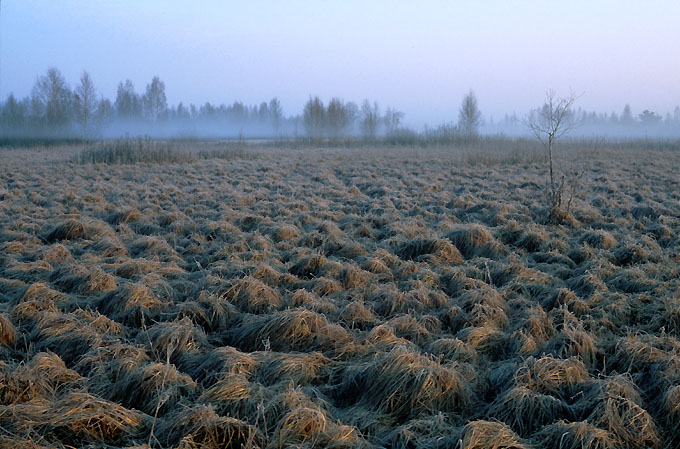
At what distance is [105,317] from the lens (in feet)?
13.2

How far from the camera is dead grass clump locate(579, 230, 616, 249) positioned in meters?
6.44

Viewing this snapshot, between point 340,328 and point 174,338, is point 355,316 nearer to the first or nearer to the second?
point 340,328

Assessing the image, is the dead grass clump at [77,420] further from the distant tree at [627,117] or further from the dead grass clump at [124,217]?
the distant tree at [627,117]

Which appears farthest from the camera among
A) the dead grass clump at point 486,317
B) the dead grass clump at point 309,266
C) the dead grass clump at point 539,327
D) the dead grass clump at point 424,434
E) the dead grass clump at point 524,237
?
the dead grass clump at point 524,237

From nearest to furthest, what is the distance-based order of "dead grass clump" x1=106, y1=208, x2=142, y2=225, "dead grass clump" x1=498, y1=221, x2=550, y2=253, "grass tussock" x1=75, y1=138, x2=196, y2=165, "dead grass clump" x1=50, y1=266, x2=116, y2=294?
"dead grass clump" x1=50, y1=266, x2=116, y2=294, "dead grass clump" x1=498, y1=221, x2=550, y2=253, "dead grass clump" x1=106, y1=208, x2=142, y2=225, "grass tussock" x1=75, y1=138, x2=196, y2=165

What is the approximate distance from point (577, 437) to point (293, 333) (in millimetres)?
2160

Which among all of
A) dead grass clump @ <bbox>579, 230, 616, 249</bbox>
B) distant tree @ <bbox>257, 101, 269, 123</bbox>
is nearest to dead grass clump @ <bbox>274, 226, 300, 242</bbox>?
dead grass clump @ <bbox>579, 230, 616, 249</bbox>

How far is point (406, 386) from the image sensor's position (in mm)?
3064

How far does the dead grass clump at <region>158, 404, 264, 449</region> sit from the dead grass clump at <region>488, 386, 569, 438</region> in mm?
1440

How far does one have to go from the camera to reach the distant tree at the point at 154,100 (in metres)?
76.4

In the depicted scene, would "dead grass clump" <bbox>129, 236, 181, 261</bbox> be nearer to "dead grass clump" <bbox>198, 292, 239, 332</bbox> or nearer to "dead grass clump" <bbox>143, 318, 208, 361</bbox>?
"dead grass clump" <bbox>198, 292, 239, 332</bbox>

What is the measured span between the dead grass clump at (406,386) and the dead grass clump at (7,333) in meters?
2.65

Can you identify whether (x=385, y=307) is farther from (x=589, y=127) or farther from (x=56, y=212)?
(x=589, y=127)

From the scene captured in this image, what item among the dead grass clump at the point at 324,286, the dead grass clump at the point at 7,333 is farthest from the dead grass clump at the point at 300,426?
the dead grass clump at the point at 7,333
